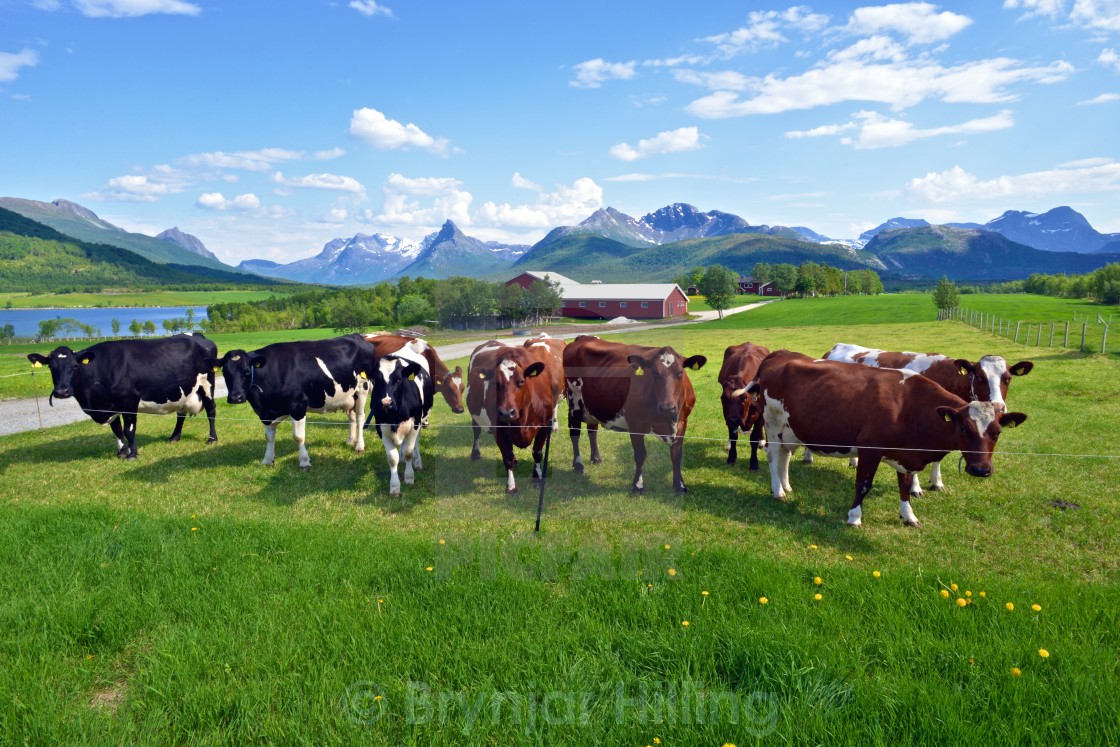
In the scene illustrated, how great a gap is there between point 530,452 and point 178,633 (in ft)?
21.9

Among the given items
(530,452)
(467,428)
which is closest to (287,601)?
(467,428)

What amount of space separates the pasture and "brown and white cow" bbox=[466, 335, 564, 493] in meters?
0.35

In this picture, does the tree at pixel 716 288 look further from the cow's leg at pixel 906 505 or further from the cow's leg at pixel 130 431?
the cow's leg at pixel 130 431

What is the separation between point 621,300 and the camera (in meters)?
16.8

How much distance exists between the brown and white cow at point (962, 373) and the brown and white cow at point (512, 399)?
17.6 feet

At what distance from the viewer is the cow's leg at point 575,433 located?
29.3 feet

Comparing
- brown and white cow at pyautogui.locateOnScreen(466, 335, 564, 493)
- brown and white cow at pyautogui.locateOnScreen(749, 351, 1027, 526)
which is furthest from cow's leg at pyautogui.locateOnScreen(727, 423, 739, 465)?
brown and white cow at pyautogui.locateOnScreen(466, 335, 564, 493)

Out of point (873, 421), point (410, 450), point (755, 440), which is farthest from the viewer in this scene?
point (755, 440)

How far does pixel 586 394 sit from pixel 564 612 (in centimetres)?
428

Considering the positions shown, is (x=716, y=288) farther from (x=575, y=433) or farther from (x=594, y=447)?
(x=575, y=433)

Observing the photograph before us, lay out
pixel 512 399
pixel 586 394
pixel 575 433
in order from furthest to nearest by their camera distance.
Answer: pixel 575 433 < pixel 586 394 < pixel 512 399

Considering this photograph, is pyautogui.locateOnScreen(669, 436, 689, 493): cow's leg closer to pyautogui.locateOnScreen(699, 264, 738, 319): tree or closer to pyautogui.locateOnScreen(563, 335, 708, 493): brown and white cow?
pyautogui.locateOnScreen(563, 335, 708, 493): brown and white cow

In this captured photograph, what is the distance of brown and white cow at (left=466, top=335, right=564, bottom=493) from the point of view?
8.32 meters

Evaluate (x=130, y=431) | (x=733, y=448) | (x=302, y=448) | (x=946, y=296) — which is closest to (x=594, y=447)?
(x=733, y=448)
